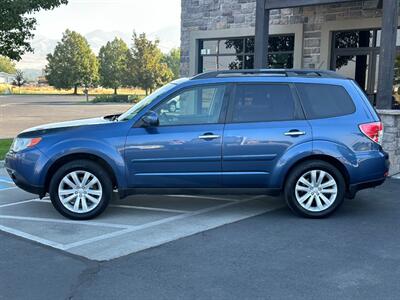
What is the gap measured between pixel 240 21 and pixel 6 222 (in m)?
9.86

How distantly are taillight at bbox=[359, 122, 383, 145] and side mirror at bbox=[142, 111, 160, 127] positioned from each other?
8.47ft

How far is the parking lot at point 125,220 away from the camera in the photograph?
17.3 feet

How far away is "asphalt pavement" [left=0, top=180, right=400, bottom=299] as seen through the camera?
4031 mm

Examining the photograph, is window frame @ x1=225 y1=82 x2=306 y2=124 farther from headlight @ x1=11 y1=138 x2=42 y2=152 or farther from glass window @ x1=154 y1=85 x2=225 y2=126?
headlight @ x1=11 y1=138 x2=42 y2=152

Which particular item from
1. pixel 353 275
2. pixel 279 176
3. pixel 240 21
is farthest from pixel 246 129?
pixel 240 21

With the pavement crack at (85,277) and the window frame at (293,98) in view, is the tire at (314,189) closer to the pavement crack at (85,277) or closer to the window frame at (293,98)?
the window frame at (293,98)

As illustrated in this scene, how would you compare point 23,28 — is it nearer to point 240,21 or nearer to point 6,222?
point 240,21

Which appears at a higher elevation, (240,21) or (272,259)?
(240,21)

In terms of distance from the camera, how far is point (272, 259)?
15.7 ft

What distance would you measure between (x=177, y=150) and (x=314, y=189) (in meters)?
1.82

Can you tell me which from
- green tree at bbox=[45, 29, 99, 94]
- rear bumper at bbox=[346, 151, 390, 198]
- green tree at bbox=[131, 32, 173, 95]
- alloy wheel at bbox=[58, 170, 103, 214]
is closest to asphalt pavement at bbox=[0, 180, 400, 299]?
rear bumper at bbox=[346, 151, 390, 198]

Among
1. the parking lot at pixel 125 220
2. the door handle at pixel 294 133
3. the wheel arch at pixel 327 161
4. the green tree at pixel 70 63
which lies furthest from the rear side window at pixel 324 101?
the green tree at pixel 70 63

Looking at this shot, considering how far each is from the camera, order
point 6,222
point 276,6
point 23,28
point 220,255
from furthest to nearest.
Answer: point 23,28
point 276,6
point 6,222
point 220,255

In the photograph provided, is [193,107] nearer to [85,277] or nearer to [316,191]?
[316,191]
